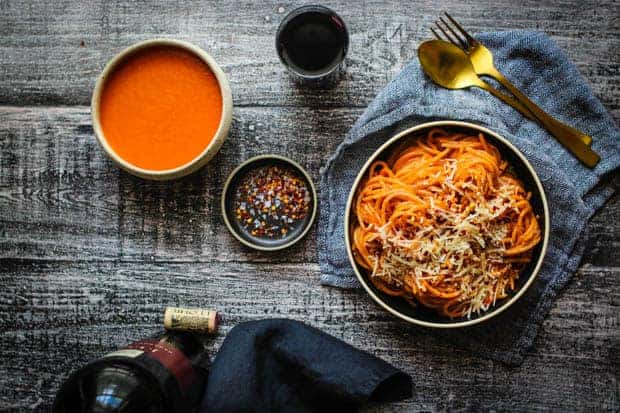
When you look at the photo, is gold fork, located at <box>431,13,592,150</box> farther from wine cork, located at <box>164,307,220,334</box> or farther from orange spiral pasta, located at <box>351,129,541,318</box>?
wine cork, located at <box>164,307,220,334</box>

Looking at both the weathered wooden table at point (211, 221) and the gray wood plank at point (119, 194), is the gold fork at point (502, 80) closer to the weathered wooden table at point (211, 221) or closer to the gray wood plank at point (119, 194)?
the weathered wooden table at point (211, 221)

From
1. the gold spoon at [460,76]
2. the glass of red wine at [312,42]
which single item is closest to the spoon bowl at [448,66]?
the gold spoon at [460,76]

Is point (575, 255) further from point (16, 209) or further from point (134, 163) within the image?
point (16, 209)

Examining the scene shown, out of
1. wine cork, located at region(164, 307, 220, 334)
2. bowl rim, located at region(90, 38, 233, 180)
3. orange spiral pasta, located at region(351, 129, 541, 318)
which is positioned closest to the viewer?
orange spiral pasta, located at region(351, 129, 541, 318)

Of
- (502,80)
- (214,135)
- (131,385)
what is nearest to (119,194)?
(214,135)

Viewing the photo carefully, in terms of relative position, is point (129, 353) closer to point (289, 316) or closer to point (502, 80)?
point (289, 316)

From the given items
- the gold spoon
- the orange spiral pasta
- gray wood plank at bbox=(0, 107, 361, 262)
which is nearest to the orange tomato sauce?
gray wood plank at bbox=(0, 107, 361, 262)
